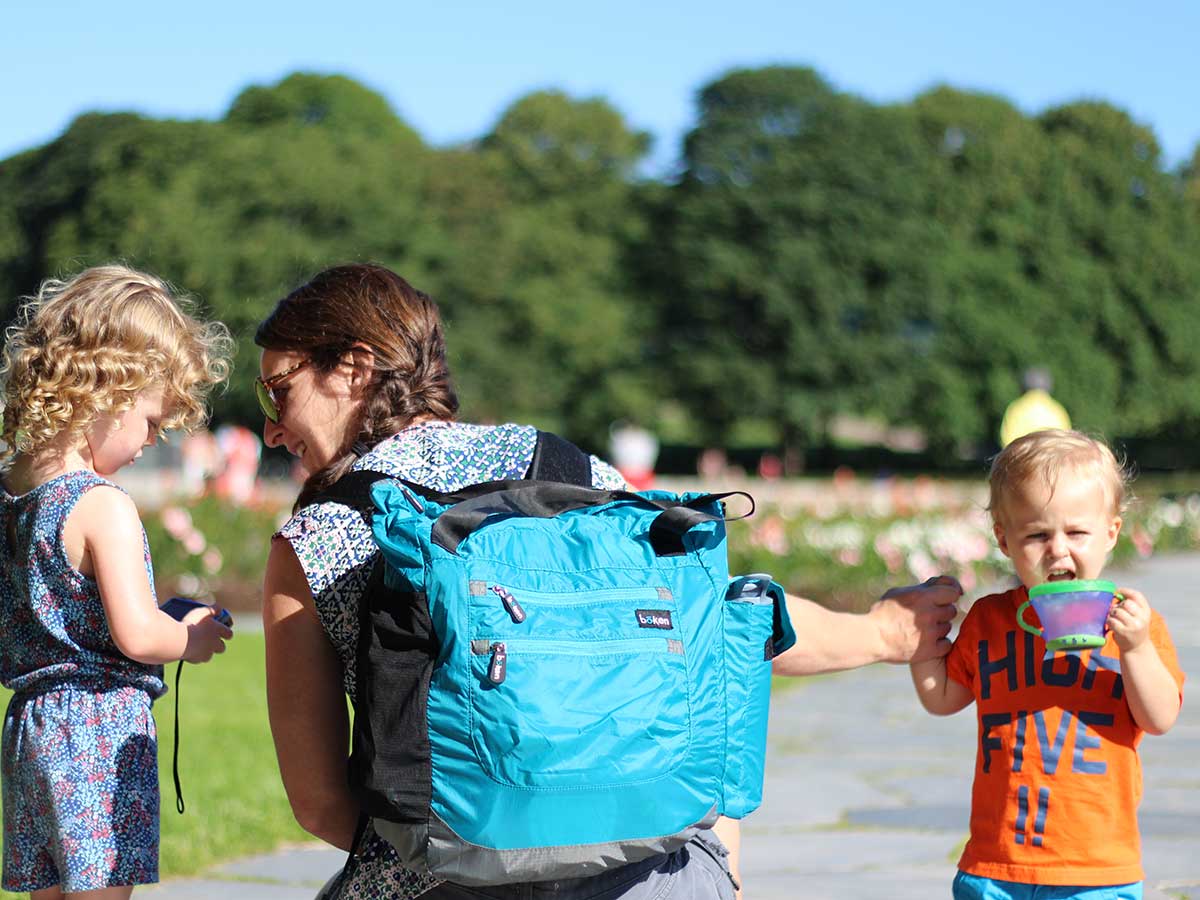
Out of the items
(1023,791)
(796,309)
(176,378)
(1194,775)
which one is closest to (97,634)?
(176,378)

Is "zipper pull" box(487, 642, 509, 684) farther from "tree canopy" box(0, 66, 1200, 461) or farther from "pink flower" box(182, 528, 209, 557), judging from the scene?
"tree canopy" box(0, 66, 1200, 461)

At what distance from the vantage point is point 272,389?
2209mm

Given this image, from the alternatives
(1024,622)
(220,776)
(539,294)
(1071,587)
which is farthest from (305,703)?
(539,294)

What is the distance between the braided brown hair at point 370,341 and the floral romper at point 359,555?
0.07 meters

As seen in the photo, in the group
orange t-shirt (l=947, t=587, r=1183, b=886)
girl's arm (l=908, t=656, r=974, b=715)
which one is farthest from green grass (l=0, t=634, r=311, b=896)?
orange t-shirt (l=947, t=587, r=1183, b=886)

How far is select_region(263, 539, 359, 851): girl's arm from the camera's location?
1.94m

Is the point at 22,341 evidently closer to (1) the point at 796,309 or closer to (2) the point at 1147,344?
(1) the point at 796,309

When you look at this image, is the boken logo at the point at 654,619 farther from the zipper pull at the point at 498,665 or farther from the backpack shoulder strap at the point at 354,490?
the backpack shoulder strap at the point at 354,490

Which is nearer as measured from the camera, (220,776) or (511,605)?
(511,605)

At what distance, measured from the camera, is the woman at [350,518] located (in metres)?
1.95

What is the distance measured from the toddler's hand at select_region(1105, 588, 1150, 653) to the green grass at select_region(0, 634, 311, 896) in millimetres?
3289

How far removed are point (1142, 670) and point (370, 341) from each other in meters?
1.35

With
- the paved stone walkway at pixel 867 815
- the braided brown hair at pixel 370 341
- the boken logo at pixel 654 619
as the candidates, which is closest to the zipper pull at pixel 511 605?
the boken logo at pixel 654 619

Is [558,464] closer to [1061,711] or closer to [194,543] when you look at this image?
[1061,711]
